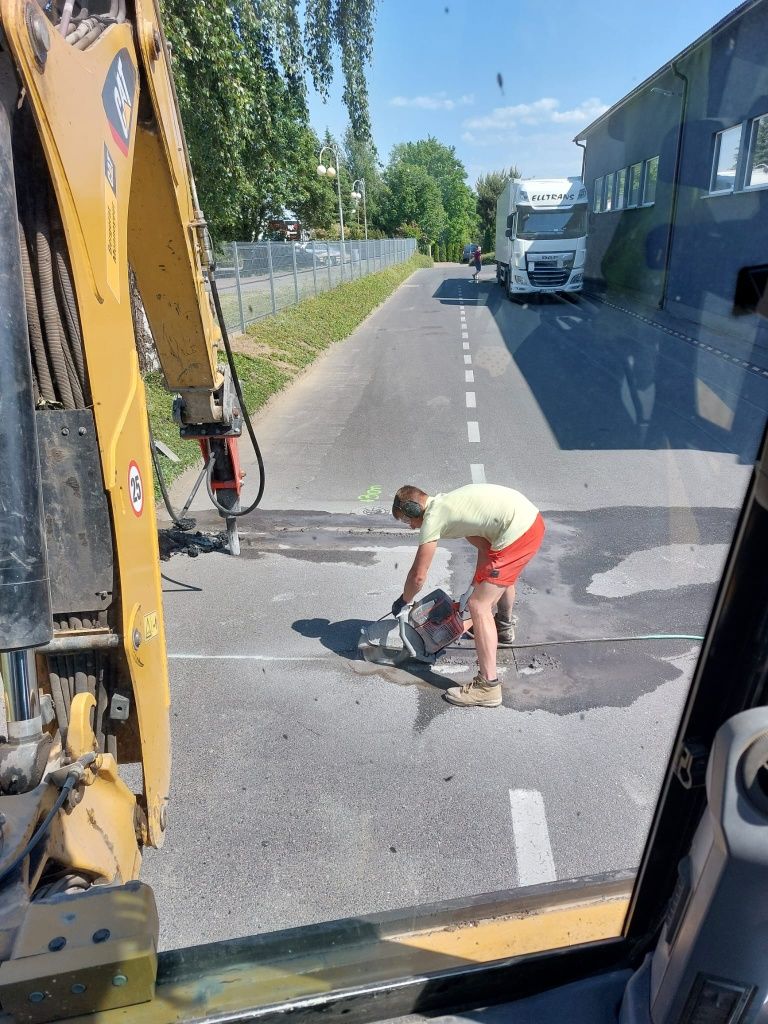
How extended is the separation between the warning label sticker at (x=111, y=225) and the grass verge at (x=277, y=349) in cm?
403

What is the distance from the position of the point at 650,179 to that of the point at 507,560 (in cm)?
228

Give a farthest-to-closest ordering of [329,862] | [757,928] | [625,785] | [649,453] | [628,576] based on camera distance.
A: [649,453]
[628,576]
[625,785]
[329,862]
[757,928]

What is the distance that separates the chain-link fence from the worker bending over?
6.43 m

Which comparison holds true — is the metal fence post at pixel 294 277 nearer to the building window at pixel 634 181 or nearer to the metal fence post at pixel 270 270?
the metal fence post at pixel 270 270

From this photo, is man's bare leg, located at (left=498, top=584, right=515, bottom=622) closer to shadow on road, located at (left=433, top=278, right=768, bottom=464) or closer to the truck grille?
shadow on road, located at (left=433, top=278, right=768, bottom=464)

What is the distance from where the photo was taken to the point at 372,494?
7.69 m

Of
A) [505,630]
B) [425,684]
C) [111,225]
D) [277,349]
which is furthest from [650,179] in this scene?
[277,349]

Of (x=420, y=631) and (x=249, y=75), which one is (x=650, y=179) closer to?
(x=420, y=631)

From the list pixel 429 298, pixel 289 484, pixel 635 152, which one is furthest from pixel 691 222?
pixel 429 298

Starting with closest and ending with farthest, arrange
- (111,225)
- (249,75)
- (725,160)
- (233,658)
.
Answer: (111,225)
(725,160)
(233,658)
(249,75)

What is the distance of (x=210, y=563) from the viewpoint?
5957 millimetres

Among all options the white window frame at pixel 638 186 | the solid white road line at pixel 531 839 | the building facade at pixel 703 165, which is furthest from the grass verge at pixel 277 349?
the solid white road line at pixel 531 839

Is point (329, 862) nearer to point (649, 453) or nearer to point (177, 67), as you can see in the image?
point (649, 453)

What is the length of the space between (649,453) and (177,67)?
23.2 ft
